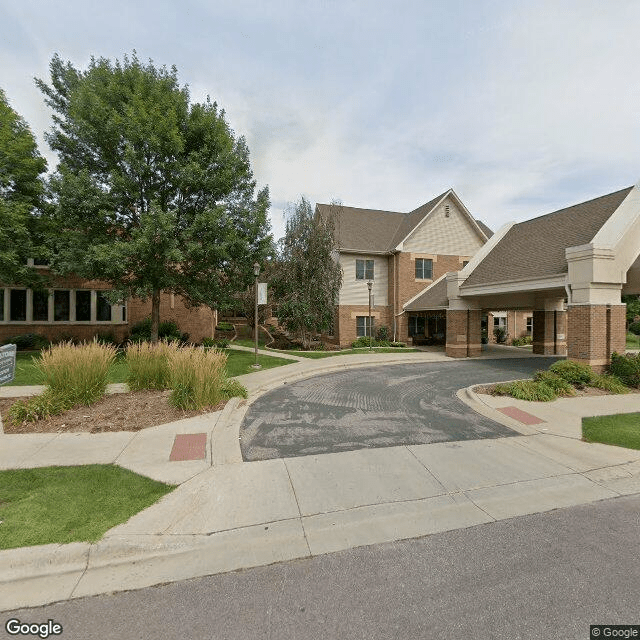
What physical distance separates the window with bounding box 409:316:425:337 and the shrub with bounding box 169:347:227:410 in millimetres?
18399

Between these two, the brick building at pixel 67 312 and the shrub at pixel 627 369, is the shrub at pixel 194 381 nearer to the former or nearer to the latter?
the brick building at pixel 67 312

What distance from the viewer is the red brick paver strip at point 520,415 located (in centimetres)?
718

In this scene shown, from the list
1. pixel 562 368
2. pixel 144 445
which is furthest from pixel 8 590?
pixel 562 368

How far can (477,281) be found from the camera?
17.4 metres

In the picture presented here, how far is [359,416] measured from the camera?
7477 mm

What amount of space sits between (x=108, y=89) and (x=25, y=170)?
5063 millimetres

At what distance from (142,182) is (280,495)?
47.7 ft

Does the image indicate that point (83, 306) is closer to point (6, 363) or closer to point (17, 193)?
point (17, 193)

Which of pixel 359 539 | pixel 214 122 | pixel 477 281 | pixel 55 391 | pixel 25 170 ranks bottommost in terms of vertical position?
pixel 359 539

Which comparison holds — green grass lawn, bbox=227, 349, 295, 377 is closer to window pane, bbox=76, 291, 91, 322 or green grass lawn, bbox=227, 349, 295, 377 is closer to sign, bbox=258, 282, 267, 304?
sign, bbox=258, 282, 267, 304

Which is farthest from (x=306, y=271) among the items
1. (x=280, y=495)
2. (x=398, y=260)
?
(x=280, y=495)

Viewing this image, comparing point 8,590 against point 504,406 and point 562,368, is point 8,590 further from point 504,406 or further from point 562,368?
point 562,368

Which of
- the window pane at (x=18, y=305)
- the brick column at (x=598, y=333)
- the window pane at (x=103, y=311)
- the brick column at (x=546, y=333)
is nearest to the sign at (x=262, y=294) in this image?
the brick column at (x=598, y=333)

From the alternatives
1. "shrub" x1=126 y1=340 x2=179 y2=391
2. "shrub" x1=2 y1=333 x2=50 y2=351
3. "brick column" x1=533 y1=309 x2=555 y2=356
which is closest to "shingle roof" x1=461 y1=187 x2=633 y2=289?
"brick column" x1=533 y1=309 x2=555 y2=356
